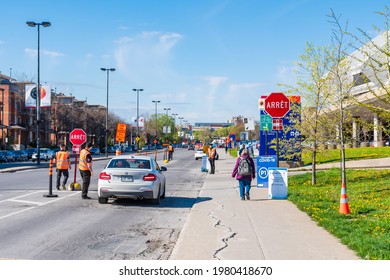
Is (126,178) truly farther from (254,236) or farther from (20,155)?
(20,155)

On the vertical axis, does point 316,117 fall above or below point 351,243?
above

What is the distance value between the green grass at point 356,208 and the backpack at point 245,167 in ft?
5.12

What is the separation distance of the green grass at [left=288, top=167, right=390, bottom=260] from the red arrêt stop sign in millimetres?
2771

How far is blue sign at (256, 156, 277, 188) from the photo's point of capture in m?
18.6

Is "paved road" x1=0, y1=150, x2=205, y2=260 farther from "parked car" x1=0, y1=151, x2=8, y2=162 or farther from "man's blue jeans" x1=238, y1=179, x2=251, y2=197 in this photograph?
"parked car" x1=0, y1=151, x2=8, y2=162

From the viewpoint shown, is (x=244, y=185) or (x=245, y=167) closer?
(x=245, y=167)

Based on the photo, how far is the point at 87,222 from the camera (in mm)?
11609

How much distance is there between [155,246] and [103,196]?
19.1 ft

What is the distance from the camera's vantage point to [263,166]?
1891cm

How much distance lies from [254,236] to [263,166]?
9.78 m

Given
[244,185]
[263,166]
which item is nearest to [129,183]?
[244,185]

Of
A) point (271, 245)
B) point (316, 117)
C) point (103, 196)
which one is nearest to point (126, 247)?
point (271, 245)

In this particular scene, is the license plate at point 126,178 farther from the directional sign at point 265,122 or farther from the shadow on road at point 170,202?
the directional sign at point 265,122
